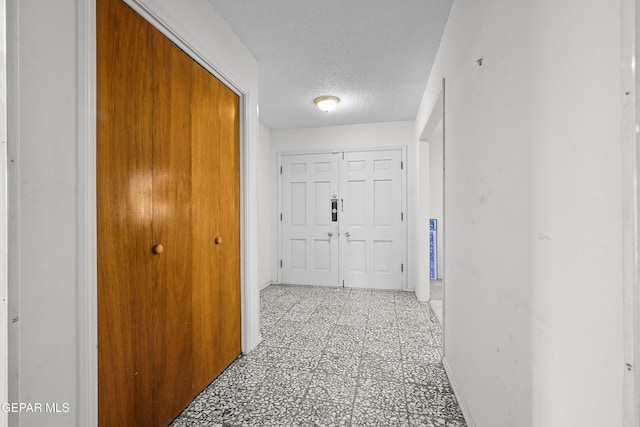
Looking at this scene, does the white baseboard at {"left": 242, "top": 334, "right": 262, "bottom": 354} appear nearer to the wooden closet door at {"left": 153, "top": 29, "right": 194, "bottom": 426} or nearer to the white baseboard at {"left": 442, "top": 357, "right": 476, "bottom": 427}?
the wooden closet door at {"left": 153, "top": 29, "right": 194, "bottom": 426}

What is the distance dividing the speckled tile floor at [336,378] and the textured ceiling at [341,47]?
2.41m

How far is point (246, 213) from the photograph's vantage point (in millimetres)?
2363

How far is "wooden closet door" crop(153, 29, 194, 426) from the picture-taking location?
152 centimetres

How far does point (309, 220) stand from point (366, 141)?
1.46 m

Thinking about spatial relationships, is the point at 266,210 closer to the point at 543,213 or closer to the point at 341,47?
the point at 341,47

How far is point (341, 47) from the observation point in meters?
2.42

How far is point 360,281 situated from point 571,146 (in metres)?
4.00

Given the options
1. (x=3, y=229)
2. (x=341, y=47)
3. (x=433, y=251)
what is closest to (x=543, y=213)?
(x=3, y=229)

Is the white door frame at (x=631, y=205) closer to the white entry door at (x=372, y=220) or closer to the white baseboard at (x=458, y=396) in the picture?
the white baseboard at (x=458, y=396)

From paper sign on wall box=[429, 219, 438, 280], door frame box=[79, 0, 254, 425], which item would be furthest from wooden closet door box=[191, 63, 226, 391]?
paper sign on wall box=[429, 219, 438, 280]

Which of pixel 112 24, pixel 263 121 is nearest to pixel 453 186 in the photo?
pixel 112 24

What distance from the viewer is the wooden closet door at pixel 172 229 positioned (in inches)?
59.8

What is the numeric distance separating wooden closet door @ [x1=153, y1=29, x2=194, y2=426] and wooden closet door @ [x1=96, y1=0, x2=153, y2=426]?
0.06 meters

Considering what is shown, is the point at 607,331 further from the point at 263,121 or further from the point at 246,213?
the point at 263,121
